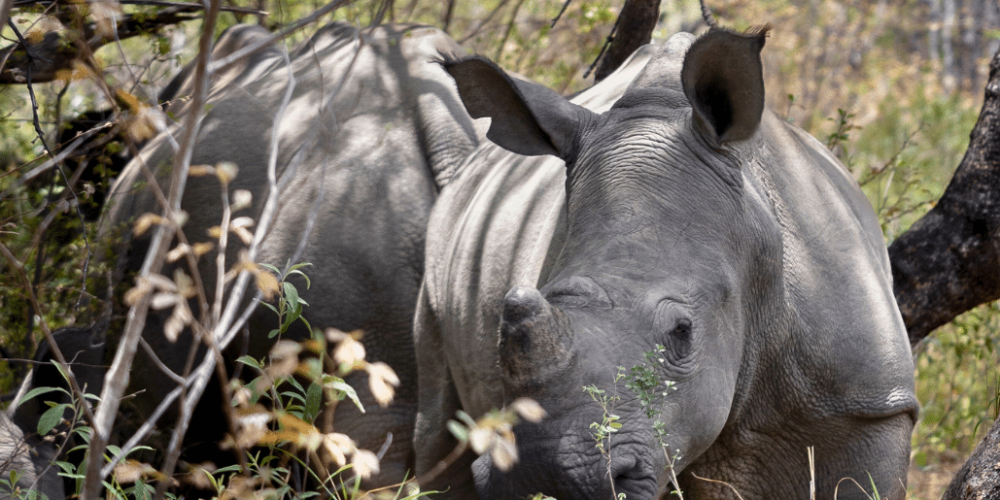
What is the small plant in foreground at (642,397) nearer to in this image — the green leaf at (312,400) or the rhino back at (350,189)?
the green leaf at (312,400)

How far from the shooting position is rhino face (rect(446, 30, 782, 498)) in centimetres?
244

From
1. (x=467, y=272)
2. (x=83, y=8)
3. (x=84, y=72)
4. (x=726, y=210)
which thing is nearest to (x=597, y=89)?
(x=467, y=272)

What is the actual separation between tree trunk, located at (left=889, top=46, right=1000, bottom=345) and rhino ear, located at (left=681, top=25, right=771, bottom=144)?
1.89m

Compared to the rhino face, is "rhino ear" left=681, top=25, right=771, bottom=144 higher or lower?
higher

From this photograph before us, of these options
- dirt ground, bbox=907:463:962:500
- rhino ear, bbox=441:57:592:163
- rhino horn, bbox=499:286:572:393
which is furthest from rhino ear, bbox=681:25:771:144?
dirt ground, bbox=907:463:962:500

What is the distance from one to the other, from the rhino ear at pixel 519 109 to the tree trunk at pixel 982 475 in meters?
1.45

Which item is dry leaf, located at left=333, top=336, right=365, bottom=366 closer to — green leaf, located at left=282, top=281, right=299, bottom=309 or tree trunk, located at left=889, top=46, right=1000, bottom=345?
green leaf, located at left=282, top=281, right=299, bottom=309

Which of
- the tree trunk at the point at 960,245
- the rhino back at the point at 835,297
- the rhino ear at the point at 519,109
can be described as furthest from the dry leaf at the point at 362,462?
the tree trunk at the point at 960,245

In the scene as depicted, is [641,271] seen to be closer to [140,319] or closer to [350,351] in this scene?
[350,351]

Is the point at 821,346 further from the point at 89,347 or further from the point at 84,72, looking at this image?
the point at 89,347

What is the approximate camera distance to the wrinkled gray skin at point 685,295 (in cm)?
248

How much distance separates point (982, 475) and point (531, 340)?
1.20 m

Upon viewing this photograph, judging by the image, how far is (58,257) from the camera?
4969 mm

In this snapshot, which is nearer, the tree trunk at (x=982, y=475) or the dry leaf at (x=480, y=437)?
the dry leaf at (x=480, y=437)
